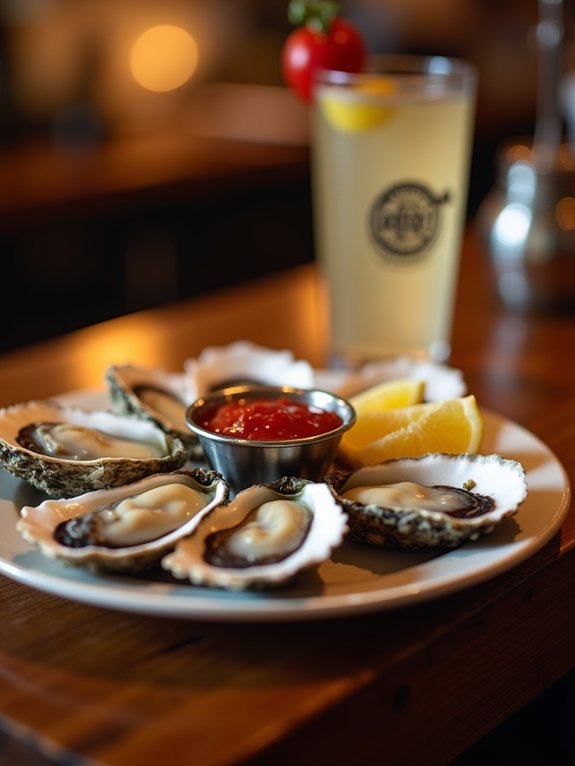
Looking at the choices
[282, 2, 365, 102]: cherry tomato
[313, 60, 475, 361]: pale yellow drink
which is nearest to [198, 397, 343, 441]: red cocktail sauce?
[313, 60, 475, 361]: pale yellow drink

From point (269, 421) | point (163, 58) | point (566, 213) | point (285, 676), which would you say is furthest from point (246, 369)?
point (163, 58)

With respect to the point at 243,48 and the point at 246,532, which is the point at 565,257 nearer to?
the point at 246,532

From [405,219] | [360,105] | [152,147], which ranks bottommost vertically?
[152,147]

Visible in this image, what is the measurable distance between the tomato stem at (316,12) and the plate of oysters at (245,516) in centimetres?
52

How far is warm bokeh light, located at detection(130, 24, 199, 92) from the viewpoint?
4309 millimetres

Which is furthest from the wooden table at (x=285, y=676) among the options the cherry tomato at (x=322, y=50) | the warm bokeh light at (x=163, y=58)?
the warm bokeh light at (x=163, y=58)

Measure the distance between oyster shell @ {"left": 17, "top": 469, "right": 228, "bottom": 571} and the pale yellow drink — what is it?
0.58 meters

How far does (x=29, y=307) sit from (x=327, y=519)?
2623mm

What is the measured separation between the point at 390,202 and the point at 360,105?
0.12 m

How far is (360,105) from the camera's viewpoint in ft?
4.07

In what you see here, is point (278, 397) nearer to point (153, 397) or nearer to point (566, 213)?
point (153, 397)

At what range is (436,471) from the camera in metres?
0.85

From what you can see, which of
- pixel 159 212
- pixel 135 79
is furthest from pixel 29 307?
pixel 135 79

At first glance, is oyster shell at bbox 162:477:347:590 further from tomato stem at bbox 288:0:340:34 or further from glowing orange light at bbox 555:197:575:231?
glowing orange light at bbox 555:197:575:231
